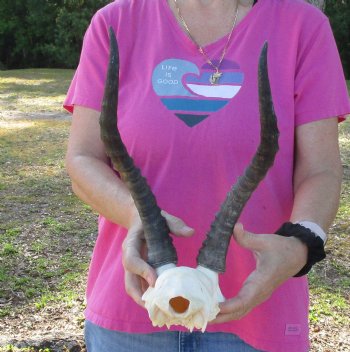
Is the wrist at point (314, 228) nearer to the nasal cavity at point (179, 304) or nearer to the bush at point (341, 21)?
the nasal cavity at point (179, 304)

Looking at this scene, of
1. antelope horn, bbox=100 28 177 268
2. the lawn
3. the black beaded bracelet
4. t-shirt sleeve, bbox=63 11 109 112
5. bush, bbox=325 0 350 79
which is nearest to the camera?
antelope horn, bbox=100 28 177 268

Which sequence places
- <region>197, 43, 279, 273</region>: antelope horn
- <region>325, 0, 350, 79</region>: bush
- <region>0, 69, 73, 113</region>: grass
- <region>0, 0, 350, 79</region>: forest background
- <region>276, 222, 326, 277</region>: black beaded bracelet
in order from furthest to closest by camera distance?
1. <region>0, 0, 350, 79</region>: forest background
2. <region>325, 0, 350, 79</region>: bush
3. <region>0, 69, 73, 113</region>: grass
4. <region>276, 222, 326, 277</region>: black beaded bracelet
5. <region>197, 43, 279, 273</region>: antelope horn

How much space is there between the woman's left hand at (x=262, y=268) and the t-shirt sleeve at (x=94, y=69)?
658 millimetres

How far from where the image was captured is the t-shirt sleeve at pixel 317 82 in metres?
1.91

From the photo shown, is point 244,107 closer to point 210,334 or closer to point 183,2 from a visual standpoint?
point 183,2

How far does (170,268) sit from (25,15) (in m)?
32.6

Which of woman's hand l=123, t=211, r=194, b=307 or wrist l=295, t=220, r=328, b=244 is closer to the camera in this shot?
woman's hand l=123, t=211, r=194, b=307

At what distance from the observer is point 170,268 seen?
5.21 ft

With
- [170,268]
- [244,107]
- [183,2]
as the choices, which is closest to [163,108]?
[244,107]

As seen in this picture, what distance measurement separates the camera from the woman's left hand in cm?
162

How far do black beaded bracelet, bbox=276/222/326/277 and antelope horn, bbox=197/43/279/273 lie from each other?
0.75ft

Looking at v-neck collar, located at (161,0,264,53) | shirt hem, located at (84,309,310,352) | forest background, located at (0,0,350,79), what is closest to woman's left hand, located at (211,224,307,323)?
shirt hem, located at (84,309,310,352)

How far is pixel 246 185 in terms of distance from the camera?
151cm

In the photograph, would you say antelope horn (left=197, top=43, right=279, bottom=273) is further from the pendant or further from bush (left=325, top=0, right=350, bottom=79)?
bush (left=325, top=0, right=350, bottom=79)
